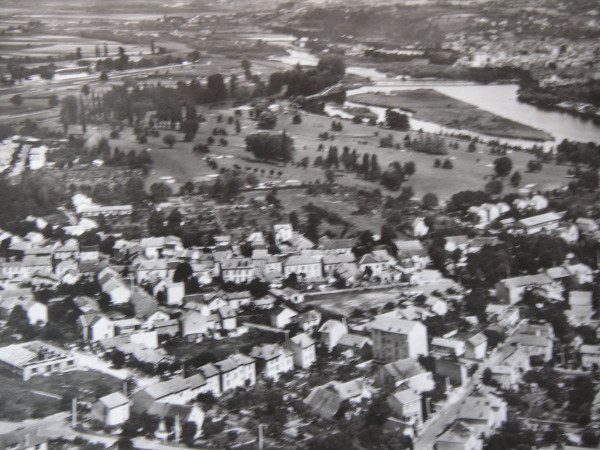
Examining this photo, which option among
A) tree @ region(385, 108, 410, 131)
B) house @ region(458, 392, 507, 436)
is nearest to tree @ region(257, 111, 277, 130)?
tree @ region(385, 108, 410, 131)

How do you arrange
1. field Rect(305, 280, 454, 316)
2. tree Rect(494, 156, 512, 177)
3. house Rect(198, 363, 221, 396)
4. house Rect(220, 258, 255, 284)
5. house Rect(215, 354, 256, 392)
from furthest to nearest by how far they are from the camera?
tree Rect(494, 156, 512, 177), house Rect(220, 258, 255, 284), field Rect(305, 280, 454, 316), house Rect(215, 354, 256, 392), house Rect(198, 363, 221, 396)

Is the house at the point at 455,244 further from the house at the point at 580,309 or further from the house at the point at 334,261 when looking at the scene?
the house at the point at 580,309

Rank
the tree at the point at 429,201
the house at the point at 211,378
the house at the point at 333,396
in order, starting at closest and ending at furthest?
the house at the point at 333,396 → the house at the point at 211,378 → the tree at the point at 429,201

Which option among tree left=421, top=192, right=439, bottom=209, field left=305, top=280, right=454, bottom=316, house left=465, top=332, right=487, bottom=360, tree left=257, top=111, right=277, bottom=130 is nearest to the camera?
house left=465, top=332, right=487, bottom=360

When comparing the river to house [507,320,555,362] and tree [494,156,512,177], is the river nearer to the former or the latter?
tree [494,156,512,177]

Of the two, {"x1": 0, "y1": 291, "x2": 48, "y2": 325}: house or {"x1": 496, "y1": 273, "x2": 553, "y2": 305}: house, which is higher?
{"x1": 0, "y1": 291, "x2": 48, "y2": 325}: house

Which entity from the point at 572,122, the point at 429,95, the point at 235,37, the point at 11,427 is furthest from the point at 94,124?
the point at 572,122

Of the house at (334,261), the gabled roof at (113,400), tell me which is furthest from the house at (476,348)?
the gabled roof at (113,400)

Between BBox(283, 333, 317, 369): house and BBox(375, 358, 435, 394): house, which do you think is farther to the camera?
BBox(283, 333, 317, 369): house
